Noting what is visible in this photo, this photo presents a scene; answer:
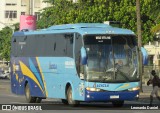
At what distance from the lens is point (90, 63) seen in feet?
89.8

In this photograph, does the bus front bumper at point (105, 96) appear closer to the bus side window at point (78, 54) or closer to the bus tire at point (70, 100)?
the bus side window at point (78, 54)

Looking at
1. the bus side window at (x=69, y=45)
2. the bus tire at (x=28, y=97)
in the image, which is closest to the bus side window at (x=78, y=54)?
the bus side window at (x=69, y=45)

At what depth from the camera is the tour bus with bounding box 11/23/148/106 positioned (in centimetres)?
2742

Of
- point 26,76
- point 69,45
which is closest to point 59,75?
point 69,45

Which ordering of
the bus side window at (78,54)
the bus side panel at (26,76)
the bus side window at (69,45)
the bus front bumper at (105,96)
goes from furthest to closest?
the bus side panel at (26,76) → the bus side window at (69,45) → the bus side window at (78,54) → the bus front bumper at (105,96)

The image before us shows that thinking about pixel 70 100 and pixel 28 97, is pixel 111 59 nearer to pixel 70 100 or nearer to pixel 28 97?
pixel 70 100

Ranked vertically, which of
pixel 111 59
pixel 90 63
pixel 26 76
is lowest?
pixel 26 76

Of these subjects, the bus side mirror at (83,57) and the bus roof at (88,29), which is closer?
the bus side mirror at (83,57)

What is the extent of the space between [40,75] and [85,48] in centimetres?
523

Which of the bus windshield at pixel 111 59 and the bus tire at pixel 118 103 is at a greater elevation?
the bus windshield at pixel 111 59

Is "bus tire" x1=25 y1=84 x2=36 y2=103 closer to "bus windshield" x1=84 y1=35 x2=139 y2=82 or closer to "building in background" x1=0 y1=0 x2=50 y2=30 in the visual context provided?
"bus windshield" x1=84 y1=35 x2=139 y2=82

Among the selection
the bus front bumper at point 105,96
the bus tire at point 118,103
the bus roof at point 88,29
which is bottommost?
the bus tire at point 118,103

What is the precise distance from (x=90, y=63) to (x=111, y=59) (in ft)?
2.89

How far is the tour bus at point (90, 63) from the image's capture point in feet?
90.0
